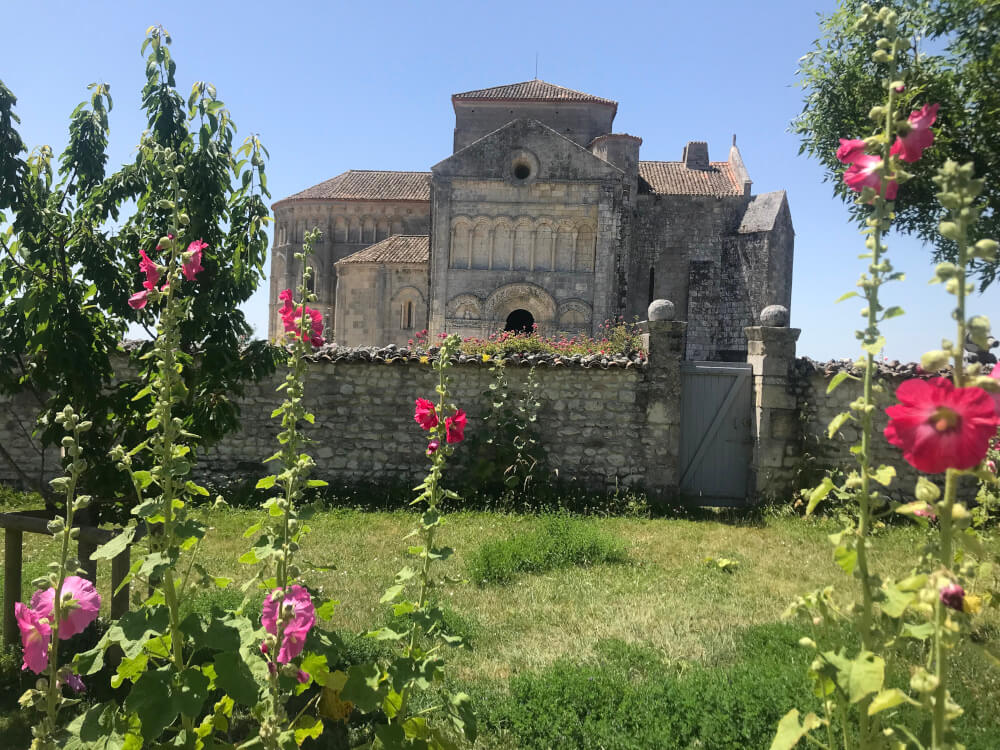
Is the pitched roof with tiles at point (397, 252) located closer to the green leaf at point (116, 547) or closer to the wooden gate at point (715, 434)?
the wooden gate at point (715, 434)

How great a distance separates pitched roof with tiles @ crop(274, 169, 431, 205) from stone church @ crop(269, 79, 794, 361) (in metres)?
0.10

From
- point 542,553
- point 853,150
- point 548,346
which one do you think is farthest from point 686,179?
point 853,150

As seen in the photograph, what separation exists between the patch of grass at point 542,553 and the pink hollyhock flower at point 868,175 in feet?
16.7

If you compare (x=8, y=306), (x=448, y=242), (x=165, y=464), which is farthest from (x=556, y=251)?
(x=165, y=464)

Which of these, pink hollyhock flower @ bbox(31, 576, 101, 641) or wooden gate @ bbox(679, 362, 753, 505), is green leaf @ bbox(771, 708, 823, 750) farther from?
wooden gate @ bbox(679, 362, 753, 505)

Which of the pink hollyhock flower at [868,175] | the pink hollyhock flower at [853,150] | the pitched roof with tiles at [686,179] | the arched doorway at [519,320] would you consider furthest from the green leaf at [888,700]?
the pitched roof with tiles at [686,179]

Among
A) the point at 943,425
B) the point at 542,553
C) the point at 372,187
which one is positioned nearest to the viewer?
the point at 943,425

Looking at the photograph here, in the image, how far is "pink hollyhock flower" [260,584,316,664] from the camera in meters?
2.00

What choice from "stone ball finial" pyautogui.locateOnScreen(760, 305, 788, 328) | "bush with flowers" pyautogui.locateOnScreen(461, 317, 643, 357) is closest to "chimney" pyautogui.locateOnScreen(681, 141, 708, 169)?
"bush with flowers" pyautogui.locateOnScreen(461, 317, 643, 357)

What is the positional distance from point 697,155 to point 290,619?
2689 centimetres

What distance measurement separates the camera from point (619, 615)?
17.7 feet

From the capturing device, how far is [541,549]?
689cm

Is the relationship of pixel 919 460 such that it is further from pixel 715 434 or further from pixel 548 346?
pixel 548 346

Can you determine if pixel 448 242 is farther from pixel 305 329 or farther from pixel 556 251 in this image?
pixel 305 329
